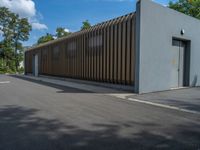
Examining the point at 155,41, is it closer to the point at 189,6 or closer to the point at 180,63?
Answer: the point at 180,63

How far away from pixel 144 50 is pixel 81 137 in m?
6.03

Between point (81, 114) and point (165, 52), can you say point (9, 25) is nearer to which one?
point (165, 52)

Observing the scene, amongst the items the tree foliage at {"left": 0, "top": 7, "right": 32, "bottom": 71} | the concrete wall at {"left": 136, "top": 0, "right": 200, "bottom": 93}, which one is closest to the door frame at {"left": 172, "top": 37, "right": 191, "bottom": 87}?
the concrete wall at {"left": 136, "top": 0, "right": 200, "bottom": 93}

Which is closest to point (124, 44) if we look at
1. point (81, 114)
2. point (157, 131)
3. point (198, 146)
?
point (81, 114)

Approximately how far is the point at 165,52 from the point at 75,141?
25.5 feet

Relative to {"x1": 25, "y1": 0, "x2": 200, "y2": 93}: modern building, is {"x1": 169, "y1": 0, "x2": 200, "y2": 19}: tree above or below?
above

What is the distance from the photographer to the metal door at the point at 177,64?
10.4 m

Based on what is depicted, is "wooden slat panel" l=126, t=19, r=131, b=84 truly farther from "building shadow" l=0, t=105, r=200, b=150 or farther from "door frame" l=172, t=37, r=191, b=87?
"building shadow" l=0, t=105, r=200, b=150

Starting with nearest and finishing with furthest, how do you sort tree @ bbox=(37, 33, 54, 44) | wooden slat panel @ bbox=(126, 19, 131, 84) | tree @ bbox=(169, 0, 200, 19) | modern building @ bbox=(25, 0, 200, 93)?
modern building @ bbox=(25, 0, 200, 93) → wooden slat panel @ bbox=(126, 19, 131, 84) → tree @ bbox=(169, 0, 200, 19) → tree @ bbox=(37, 33, 54, 44)

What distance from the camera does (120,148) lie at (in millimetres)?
3045

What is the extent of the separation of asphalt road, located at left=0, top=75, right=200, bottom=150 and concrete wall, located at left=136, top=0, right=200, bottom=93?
10.1 ft

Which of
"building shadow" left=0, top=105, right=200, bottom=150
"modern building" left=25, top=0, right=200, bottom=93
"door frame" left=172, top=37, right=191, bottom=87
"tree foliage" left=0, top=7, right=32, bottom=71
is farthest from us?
"tree foliage" left=0, top=7, right=32, bottom=71

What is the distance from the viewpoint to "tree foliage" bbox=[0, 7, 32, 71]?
36062 millimetres

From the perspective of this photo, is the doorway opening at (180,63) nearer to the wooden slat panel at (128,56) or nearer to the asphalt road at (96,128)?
the wooden slat panel at (128,56)
